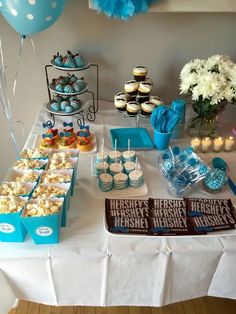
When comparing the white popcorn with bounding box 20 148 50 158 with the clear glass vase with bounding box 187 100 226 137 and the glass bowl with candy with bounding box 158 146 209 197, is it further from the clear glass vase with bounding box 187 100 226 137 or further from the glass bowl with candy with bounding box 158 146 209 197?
the clear glass vase with bounding box 187 100 226 137

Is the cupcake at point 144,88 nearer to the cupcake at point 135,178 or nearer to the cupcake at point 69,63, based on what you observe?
the cupcake at point 69,63

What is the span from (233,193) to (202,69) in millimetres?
443

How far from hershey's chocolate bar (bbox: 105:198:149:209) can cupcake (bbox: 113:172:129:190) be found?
56mm

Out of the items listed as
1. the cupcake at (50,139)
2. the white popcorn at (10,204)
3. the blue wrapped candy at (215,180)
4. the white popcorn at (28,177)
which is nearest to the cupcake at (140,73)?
the cupcake at (50,139)

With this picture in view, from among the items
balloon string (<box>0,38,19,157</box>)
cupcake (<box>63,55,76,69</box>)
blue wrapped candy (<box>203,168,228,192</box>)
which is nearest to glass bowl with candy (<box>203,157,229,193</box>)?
blue wrapped candy (<box>203,168,228,192</box>)

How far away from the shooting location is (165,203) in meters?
0.88

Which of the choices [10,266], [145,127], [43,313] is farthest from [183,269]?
[43,313]

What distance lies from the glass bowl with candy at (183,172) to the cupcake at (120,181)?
0.40 feet

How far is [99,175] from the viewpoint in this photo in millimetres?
951

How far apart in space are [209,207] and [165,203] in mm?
127

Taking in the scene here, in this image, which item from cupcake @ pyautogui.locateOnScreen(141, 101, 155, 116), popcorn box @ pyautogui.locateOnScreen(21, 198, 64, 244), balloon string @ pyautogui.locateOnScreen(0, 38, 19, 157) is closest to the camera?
popcorn box @ pyautogui.locateOnScreen(21, 198, 64, 244)

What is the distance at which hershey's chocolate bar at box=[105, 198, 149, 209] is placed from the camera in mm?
863

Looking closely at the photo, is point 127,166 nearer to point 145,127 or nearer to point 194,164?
point 194,164

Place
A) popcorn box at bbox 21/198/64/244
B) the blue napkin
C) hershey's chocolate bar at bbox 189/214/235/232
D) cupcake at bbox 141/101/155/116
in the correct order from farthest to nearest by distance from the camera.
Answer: cupcake at bbox 141/101/155/116 < the blue napkin < hershey's chocolate bar at bbox 189/214/235/232 < popcorn box at bbox 21/198/64/244
